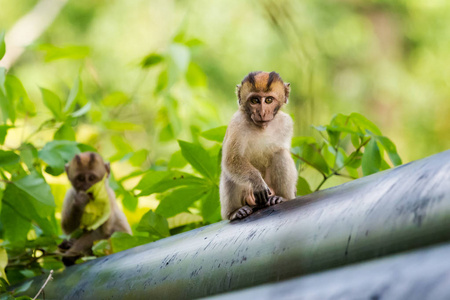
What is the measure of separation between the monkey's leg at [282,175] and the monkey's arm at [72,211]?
1316mm

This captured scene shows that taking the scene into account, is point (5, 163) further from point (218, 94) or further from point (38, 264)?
point (218, 94)

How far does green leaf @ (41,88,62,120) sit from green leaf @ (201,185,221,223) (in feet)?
2.42

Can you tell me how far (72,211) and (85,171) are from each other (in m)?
0.36

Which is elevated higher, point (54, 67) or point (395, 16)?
point (54, 67)

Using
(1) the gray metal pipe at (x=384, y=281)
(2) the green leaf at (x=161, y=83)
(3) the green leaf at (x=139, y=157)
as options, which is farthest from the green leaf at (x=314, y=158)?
(2) the green leaf at (x=161, y=83)

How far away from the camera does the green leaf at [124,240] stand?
1933 mm

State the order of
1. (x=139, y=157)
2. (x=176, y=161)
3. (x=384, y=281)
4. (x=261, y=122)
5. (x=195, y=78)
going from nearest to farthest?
(x=384, y=281) < (x=261, y=122) < (x=176, y=161) < (x=139, y=157) < (x=195, y=78)

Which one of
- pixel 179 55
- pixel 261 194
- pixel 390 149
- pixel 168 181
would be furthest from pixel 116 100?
pixel 390 149

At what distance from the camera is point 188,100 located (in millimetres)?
3301

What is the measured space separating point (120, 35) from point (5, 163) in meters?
6.00

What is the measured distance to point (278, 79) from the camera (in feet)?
6.79

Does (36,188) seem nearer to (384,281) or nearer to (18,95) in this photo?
(18,95)

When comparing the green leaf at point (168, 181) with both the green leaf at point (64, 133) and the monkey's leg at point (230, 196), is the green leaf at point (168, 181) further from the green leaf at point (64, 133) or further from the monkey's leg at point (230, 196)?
the green leaf at point (64, 133)

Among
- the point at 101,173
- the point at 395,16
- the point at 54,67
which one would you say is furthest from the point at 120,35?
the point at 101,173
